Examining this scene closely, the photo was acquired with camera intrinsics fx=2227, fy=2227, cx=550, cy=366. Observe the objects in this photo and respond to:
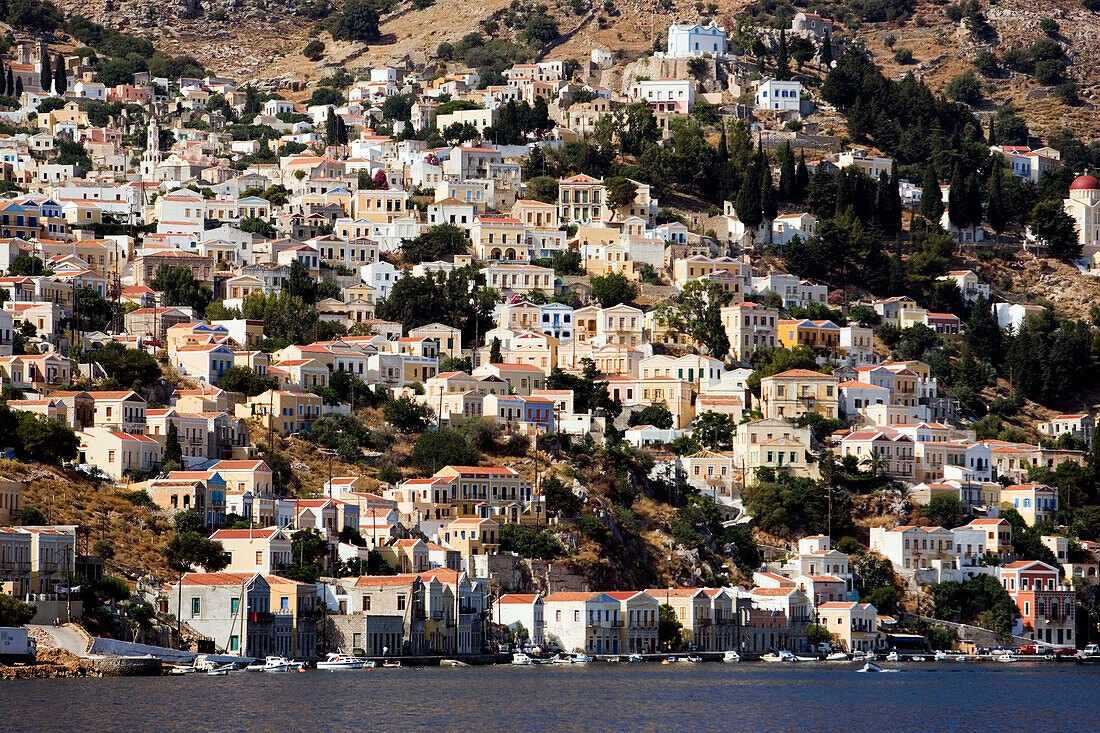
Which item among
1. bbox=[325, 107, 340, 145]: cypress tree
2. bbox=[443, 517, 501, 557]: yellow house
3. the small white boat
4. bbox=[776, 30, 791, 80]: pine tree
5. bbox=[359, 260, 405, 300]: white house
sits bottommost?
the small white boat

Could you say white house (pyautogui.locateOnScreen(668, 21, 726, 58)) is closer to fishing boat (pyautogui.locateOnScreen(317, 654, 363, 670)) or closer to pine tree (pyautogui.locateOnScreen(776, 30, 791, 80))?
pine tree (pyautogui.locateOnScreen(776, 30, 791, 80))

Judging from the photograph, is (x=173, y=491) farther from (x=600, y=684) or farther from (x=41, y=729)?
(x=41, y=729)

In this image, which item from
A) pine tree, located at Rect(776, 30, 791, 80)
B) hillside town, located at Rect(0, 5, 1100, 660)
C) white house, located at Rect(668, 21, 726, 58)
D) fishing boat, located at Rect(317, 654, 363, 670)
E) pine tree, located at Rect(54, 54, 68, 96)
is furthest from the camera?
pine tree, located at Rect(54, 54, 68, 96)

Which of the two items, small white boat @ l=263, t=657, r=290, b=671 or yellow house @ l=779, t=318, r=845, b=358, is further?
yellow house @ l=779, t=318, r=845, b=358

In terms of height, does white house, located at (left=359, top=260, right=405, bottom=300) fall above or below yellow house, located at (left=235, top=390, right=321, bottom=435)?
above

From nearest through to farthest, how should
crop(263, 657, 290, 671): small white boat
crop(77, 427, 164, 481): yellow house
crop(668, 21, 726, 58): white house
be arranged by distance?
1. crop(263, 657, 290, 671): small white boat
2. crop(77, 427, 164, 481): yellow house
3. crop(668, 21, 726, 58): white house

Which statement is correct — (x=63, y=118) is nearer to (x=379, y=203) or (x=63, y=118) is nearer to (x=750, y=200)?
(x=379, y=203)

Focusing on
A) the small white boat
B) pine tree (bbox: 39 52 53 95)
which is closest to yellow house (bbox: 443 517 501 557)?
the small white boat
